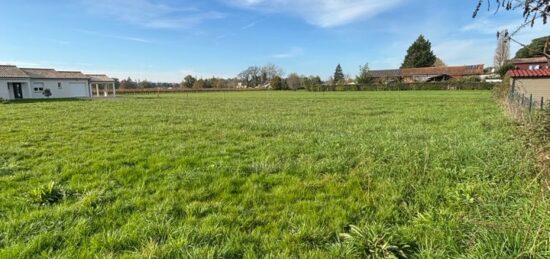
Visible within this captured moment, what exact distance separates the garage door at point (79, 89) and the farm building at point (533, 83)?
4450 cm

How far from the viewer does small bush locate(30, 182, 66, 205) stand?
3.59 m

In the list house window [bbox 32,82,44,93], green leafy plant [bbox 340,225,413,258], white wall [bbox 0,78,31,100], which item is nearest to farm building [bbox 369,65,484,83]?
house window [bbox 32,82,44,93]

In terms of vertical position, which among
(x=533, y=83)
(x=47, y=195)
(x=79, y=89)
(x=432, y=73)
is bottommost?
(x=47, y=195)

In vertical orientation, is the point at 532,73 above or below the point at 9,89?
below

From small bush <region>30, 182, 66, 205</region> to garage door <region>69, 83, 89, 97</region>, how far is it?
41.7 metres

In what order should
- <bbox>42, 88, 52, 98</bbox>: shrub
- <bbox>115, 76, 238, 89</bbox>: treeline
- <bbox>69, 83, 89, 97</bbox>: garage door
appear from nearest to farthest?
1. <bbox>42, 88, 52, 98</bbox>: shrub
2. <bbox>69, 83, 89, 97</bbox>: garage door
3. <bbox>115, 76, 238, 89</bbox>: treeline

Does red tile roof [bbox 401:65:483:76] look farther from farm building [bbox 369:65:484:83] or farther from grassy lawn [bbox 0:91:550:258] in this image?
grassy lawn [bbox 0:91:550:258]

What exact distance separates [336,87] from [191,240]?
182 feet

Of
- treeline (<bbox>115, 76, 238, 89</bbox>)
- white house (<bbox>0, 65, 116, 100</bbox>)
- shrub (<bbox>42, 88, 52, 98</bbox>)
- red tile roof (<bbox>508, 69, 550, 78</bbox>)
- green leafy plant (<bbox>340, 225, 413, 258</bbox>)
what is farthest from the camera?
treeline (<bbox>115, 76, 238, 89</bbox>)

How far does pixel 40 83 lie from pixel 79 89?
14.3 ft

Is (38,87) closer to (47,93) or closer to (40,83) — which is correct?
(40,83)

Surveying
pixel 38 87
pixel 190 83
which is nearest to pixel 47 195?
pixel 38 87

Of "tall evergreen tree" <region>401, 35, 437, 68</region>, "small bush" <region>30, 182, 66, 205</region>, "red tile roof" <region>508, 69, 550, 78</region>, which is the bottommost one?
"small bush" <region>30, 182, 66, 205</region>

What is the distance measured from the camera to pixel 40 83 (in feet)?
116
